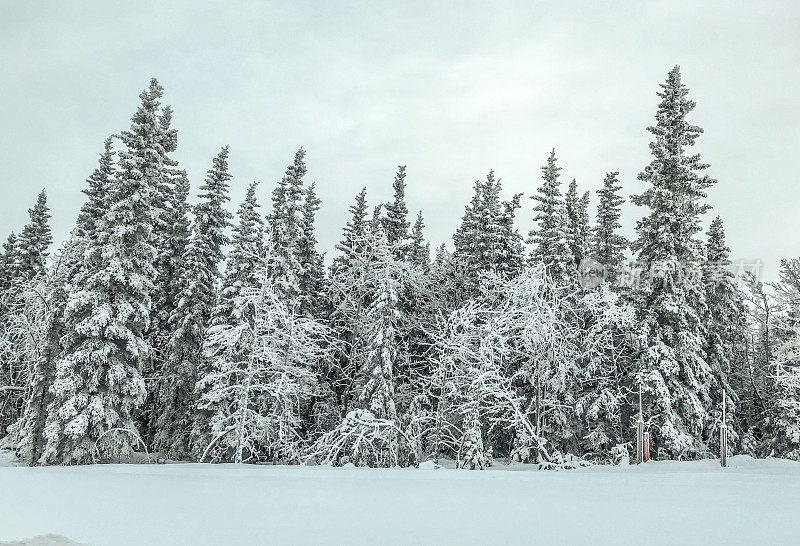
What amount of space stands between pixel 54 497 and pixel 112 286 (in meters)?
20.0

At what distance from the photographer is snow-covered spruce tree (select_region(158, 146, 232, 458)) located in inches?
1352

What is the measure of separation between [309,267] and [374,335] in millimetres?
10825

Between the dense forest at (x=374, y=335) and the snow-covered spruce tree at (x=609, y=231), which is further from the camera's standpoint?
the snow-covered spruce tree at (x=609, y=231)

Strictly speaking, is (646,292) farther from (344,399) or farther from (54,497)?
(54,497)

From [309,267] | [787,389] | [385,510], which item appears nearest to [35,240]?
[309,267]

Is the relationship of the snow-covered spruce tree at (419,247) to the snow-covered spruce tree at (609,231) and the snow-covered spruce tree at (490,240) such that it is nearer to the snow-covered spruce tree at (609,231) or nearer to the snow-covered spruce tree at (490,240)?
the snow-covered spruce tree at (490,240)

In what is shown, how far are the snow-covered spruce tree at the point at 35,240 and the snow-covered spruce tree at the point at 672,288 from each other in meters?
41.7

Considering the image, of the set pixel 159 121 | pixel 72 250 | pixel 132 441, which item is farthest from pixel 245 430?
pixel 159 121

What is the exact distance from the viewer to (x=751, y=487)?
1266cm

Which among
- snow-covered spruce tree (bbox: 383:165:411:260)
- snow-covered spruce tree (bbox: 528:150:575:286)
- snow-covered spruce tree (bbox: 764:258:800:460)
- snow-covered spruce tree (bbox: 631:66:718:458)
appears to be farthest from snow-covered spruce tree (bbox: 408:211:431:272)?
snow-covered spruce tree (bbox: 764:258:800:460)

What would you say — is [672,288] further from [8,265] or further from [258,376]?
[8,265]

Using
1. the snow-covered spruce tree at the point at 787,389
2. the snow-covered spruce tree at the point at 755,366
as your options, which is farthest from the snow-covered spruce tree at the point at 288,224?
the snow-covered spruce tree at the point at 755,366

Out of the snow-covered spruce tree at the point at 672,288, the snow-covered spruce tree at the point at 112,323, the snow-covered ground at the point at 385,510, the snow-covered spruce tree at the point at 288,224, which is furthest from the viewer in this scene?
the snow-covered spruce tree at the point at 288,224

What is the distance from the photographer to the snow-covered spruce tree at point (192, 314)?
34.3 meters
